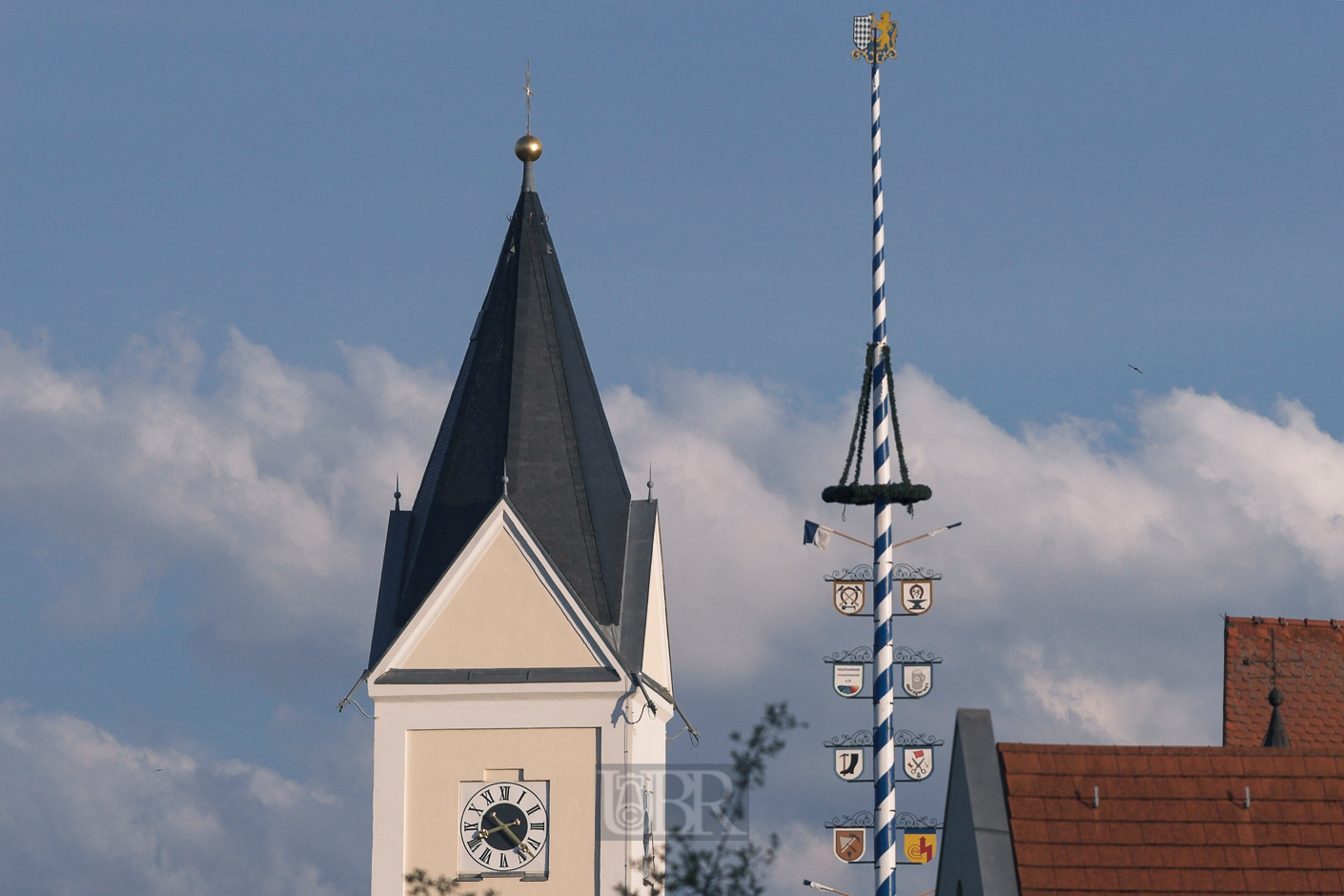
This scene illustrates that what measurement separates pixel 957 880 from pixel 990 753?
142cm

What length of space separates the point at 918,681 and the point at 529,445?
26.0 feet

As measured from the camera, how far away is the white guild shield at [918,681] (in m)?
35.1

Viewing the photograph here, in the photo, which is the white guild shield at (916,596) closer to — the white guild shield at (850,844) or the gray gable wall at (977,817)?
the white guild shield at (850,844)

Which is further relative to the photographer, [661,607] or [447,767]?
[661,607]

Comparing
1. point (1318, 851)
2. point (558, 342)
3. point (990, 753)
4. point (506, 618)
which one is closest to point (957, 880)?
point (990, 753)

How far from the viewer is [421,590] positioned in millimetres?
37938

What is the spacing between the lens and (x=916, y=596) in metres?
35.5

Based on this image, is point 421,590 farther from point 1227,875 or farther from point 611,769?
point 1227,875

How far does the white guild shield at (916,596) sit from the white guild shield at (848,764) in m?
2.30

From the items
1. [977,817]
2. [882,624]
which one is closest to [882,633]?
[882,624]

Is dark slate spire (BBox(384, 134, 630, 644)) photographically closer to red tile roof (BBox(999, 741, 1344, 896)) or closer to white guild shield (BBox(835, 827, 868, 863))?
white guild shield (BBox(835, 827, 868, 863))

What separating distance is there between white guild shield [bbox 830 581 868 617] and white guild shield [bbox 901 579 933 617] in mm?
623

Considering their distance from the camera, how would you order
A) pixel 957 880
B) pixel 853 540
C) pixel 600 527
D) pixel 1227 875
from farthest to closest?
1. pixel 600 527
2. pixel 853 540
3. pixel 957 880
4. pixel 1227 875

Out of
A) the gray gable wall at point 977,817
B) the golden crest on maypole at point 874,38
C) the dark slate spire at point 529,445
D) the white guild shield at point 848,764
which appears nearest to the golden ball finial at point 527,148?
the dark slate spire at point 529,445
